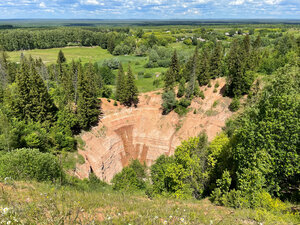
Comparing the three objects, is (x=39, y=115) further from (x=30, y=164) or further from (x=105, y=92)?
(x=105, y=92)

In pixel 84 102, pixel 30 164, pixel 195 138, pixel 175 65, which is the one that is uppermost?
pixel 175 65

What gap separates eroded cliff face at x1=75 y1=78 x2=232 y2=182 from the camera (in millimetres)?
38638

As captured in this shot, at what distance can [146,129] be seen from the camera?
4469 centimetres

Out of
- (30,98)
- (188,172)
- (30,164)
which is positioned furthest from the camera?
(30,98)

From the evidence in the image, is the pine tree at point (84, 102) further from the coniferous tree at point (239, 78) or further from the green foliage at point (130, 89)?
the coniferous tree at point (239, 78)

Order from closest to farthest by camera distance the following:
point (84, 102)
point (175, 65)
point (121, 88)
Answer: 1. point (84, 102)
2. point (121, 88)
3. point (175, 65)

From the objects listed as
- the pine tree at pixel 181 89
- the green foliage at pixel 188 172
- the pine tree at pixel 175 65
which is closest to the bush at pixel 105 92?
the pine tree at pixel 175 65

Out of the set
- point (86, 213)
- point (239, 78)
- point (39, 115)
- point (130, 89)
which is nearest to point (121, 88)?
point (130, 89)

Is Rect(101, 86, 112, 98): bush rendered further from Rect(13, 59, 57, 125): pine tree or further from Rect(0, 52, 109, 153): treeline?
Rect(13, 59, 57, 125): pine tree

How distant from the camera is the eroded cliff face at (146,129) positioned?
38638mm

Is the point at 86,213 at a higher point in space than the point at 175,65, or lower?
lower

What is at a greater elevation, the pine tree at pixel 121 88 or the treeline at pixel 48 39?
the treeline at pixel 48 39

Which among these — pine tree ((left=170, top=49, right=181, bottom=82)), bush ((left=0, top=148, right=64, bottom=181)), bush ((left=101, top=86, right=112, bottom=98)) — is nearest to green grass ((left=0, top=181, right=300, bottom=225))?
bush ((left=0, top=148, right=64, bottom=181))

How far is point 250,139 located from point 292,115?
124 inches
